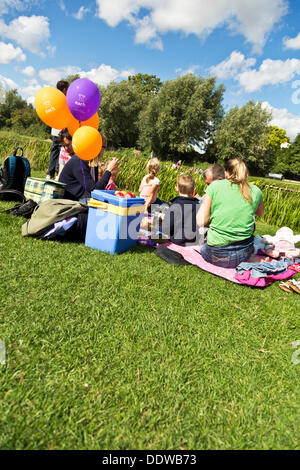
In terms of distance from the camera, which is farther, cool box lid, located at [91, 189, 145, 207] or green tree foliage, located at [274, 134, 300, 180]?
green tree foliage, located at [274, 134, 300, 180]

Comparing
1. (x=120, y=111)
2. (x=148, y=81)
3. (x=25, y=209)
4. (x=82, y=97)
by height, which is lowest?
(x=25, y=209)

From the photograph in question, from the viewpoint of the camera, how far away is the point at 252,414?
1464 millimetres

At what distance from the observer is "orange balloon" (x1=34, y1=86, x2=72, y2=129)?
3855 mm

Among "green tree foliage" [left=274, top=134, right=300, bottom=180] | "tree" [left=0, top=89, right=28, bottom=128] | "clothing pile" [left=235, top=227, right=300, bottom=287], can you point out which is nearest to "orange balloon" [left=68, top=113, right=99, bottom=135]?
"clothing pile" [left=235, top=227, right=300, bottom=287]

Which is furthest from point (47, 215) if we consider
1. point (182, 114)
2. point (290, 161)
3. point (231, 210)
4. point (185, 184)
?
point (290, 161)

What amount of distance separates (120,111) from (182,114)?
8.17 m

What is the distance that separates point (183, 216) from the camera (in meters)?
3.97

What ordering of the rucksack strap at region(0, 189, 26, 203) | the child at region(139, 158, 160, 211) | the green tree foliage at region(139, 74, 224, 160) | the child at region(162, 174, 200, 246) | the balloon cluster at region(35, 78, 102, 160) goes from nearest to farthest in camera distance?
the balloon cluster at region(35, 78, 102, 160) → the child at region(162, 174, 200, 246) → the rucksack strap at region(0, 189, 26, 203) → the child at region(139, 158, 160, 211) → the green tree foliage at region(139, 74, 224, 160)

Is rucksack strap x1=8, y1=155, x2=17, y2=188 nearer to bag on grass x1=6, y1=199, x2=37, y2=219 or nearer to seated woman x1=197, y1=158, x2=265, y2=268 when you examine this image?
bag on grass x1=6, y1=199, x2=37, y2=219

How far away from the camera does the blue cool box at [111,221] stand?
10.3 feet

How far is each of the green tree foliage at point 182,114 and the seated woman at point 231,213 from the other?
2820cm

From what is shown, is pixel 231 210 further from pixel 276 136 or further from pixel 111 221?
pixel 276 136

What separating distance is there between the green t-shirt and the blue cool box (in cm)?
95

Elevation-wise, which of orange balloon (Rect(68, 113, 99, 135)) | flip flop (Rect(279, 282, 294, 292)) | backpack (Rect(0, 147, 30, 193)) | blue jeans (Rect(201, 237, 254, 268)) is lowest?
flip flop (Rect(279, 282, 294, 292))
